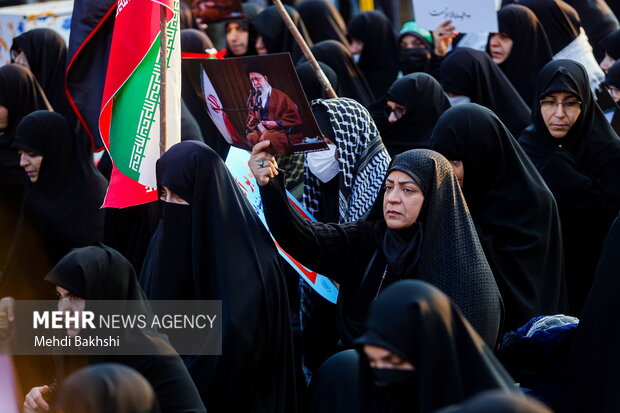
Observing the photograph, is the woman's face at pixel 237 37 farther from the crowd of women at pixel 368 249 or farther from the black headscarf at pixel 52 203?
the black headscarf at pixel 52 203

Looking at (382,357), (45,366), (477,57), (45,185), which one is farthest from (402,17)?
(382,357)

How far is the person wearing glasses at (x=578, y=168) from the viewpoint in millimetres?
5797

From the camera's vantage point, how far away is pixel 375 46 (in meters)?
9.02

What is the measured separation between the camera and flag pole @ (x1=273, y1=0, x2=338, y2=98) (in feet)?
17.4

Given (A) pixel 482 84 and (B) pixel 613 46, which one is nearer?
(A) pixel 482 84

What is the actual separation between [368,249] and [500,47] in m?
3.38

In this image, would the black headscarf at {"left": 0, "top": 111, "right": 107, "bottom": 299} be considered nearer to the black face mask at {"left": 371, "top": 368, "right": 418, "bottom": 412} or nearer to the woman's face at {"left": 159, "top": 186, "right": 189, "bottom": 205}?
the woman's face at {"left": 159, "top": 186, "right": 189, "bottom": 205}

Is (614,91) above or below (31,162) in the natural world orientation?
above

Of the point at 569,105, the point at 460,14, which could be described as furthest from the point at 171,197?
the point at 460,14

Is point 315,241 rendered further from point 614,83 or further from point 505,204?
point 614,83

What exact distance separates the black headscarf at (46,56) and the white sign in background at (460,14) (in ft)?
8.00

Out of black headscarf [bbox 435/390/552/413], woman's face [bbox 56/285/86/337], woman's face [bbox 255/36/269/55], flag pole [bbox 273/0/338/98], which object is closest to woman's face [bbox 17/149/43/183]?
flag pole [bbox 273/0/338/98]

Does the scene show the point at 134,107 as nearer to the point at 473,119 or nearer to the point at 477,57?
the point at 473,119

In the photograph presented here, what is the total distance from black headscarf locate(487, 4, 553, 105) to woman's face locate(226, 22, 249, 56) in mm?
1798
